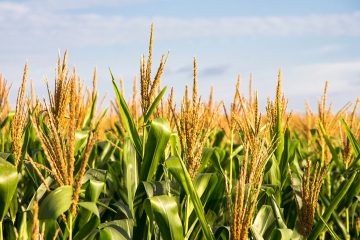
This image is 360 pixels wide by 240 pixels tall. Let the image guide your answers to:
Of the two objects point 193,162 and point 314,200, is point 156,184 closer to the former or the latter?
point 193,162

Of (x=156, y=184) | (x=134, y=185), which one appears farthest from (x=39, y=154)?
(x=156, y=184)

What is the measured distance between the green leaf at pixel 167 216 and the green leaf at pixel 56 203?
1.72 ft

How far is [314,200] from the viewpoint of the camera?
3447 millimetres

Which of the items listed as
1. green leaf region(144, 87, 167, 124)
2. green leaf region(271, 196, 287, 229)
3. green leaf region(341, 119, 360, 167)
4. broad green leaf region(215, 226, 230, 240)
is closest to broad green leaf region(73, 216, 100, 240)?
green leaf region(144, 87, 167, 124)

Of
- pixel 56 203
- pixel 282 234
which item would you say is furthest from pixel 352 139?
pixel 56 203

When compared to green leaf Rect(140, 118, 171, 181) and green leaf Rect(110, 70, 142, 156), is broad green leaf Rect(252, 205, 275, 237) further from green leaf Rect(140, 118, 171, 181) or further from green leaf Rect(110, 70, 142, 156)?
green leaf Rect(110, 70, 142, 156)

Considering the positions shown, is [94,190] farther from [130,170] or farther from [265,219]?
[265,219]

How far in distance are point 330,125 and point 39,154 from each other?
9.47 ft

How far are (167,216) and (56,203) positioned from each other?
647 mm

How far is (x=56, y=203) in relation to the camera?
2900mm

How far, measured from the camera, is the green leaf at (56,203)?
2805 millimetres

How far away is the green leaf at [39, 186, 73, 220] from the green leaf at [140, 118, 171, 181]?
82 centimetres

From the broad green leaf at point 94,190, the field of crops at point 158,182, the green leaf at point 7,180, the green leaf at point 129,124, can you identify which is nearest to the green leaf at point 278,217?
the field of crops at point 158,182

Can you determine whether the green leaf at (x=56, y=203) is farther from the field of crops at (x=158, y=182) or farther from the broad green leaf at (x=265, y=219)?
the broad green leaf at (x=265, y=219)
